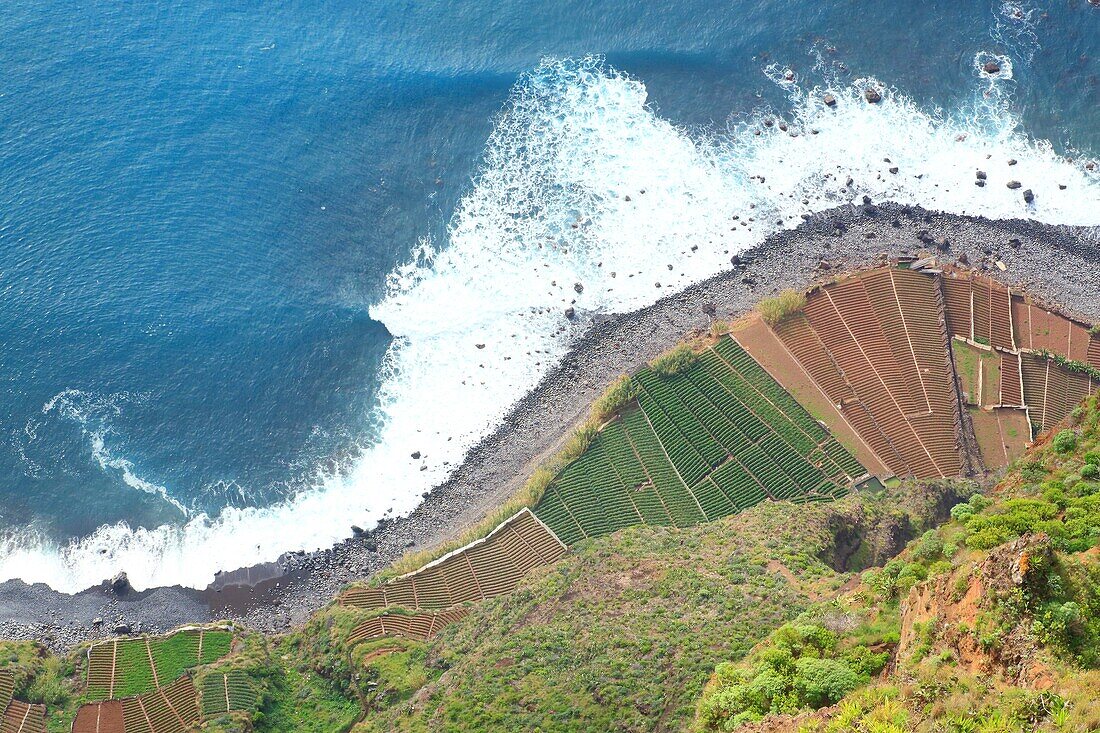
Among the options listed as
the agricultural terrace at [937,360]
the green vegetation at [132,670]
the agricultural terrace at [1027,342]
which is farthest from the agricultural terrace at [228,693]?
the agricultural terrace at [1027,342]

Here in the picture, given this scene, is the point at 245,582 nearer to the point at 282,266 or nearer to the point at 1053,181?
the point at 282,266

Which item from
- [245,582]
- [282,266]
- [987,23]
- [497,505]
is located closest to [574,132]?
[282,266]

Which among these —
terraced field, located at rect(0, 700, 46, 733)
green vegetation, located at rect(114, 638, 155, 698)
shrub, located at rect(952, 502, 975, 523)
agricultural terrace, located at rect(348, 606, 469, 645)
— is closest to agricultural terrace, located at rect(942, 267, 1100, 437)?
shrub, located at rect(952, 502, 975, 523)

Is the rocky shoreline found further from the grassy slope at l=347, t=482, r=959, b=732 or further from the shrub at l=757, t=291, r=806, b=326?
the grassy slope at l=347, t=482, r=959, b=732

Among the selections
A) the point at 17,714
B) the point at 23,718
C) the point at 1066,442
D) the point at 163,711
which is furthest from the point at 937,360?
the point at 17,714

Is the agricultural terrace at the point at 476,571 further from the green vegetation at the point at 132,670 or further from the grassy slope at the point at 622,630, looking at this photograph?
the green vegetation at the point at 132,670

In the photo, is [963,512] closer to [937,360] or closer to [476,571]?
[937,360]
